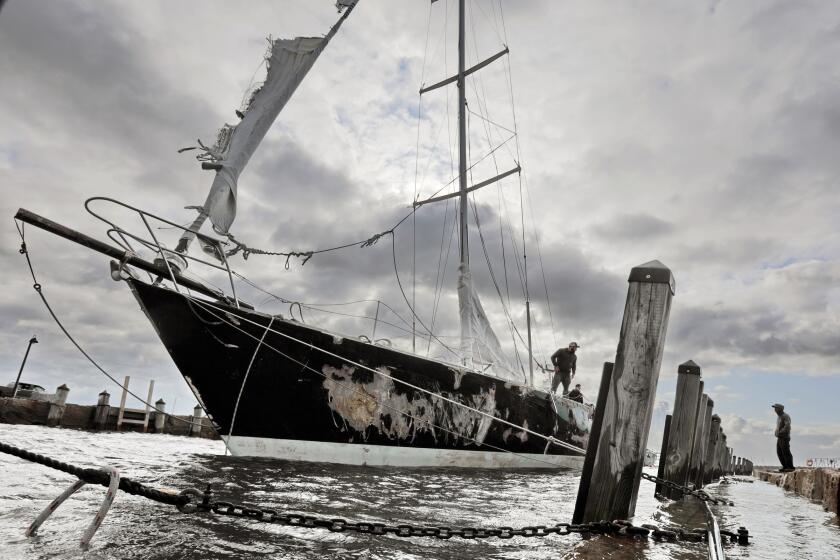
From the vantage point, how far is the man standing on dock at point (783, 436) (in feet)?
39.5

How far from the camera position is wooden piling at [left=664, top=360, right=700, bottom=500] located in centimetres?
652

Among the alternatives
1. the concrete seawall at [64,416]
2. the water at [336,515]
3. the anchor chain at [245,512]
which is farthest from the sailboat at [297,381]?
the concrete seawall at [64,416]

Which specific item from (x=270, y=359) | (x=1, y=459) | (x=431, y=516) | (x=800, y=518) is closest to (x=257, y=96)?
(x=270, y=359)

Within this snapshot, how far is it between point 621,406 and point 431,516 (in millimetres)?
1683

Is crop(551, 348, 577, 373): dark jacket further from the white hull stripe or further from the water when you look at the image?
the water

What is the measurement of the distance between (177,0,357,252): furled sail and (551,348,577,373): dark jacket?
7.98 meters

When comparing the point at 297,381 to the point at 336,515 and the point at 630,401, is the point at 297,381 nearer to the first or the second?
the point at 336,515

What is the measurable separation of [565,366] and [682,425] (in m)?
6.33

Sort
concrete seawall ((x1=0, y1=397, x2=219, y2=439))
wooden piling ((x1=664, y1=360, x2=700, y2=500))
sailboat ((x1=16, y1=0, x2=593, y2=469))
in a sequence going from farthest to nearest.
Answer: concrete seawall ((x1=0, y1=397, x2=219, y2=439)) → sailboat ((x1=16, y1=0, x2=593, y2=469)) → wooden piling ((x1=664, y1=360, x2=700, y2=500))

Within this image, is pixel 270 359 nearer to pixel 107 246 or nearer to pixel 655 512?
pixel 107 246

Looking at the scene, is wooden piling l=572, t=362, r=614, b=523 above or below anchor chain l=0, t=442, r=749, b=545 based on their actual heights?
above

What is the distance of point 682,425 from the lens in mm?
6668

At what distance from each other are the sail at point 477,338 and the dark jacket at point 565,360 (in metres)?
0.95

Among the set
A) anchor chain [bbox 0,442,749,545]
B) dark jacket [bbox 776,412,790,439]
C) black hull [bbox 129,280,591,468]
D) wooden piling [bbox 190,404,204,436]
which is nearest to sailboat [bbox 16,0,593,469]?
black hull [bbox 129,280,591,468]
